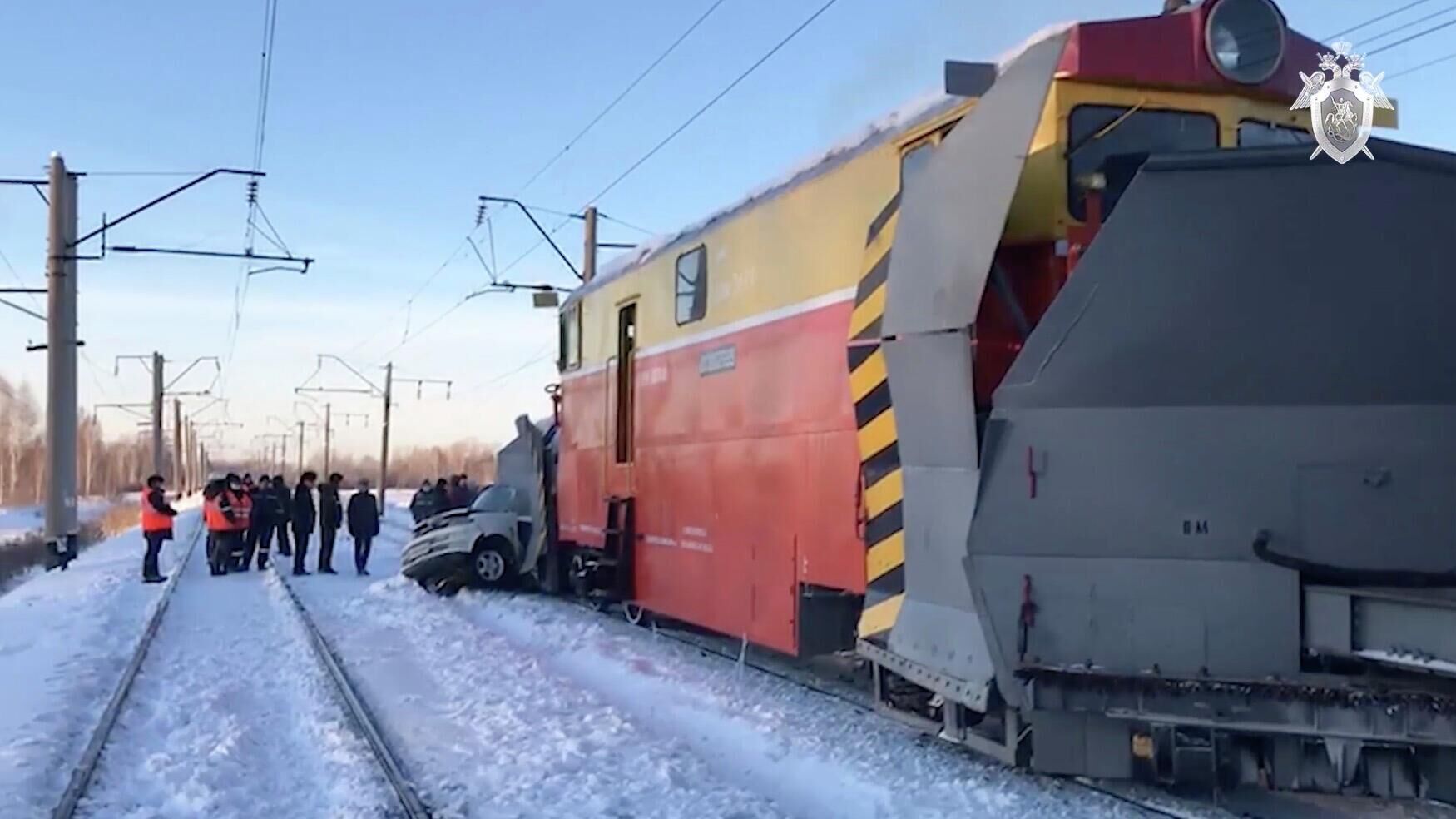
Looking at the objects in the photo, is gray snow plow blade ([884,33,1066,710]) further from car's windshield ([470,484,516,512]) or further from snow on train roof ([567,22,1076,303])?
car's windshield ([470,484,516,512])

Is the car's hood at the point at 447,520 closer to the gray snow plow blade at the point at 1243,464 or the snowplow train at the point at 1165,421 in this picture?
the snowplow train at the point at 1165,421

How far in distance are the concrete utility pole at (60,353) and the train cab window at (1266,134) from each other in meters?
19.0

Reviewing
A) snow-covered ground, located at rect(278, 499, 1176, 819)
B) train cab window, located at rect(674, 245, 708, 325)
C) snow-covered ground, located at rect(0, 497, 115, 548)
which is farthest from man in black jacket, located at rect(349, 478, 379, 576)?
snow-covered ground, located at rect(0, 497, 115, 548)

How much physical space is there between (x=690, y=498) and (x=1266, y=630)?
610cm

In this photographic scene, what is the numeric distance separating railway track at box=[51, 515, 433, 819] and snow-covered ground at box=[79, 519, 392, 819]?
58mm

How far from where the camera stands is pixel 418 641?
1288 cm

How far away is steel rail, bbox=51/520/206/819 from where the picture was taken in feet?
21.9

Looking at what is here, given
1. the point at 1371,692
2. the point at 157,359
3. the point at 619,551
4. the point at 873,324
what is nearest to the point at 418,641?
the point at 619,551

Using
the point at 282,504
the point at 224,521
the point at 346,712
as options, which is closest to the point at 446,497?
the point at 282,504

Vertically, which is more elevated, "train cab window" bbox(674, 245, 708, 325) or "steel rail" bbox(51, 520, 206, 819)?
"train cab window" bbox(674, 245, 708, 325)

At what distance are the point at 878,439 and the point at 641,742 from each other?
2.29 meters

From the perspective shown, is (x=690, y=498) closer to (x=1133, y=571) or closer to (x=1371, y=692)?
(x=1133, y=571)

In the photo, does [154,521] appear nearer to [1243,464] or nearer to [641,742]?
[641,742]

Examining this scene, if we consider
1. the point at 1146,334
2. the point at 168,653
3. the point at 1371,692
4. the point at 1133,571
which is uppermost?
the point at 1146,334
